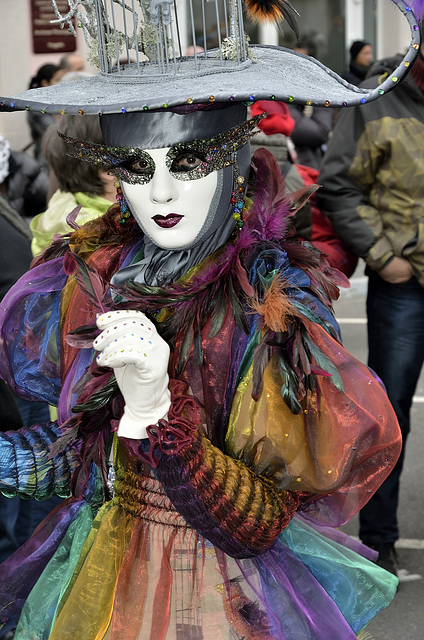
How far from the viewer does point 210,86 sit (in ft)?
6.19

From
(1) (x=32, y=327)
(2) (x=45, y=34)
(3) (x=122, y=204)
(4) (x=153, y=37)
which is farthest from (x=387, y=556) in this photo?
(2) (x=45, y=34)

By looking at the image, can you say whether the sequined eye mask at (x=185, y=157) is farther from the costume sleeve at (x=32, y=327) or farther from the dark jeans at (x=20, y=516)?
the dark jeans at (x=20, y=516)

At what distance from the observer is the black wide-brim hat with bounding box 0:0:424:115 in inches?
73.2

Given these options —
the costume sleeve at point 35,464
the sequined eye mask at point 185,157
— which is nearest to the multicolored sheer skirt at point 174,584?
the costume sleeve at point 35,464

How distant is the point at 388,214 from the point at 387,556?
1.35 metres

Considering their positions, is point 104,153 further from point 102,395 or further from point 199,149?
point 102,395

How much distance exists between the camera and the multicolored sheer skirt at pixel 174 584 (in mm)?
2082

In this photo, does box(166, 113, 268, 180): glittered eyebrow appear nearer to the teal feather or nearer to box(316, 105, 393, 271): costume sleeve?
the teal feather

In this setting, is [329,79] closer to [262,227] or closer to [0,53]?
[262,227]

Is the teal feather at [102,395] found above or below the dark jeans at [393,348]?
above

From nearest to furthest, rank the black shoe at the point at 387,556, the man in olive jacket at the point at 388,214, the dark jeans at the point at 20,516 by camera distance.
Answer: the dark jeans at the point at 20,516 < the man in olive jacket at the point at 388,214 < the black shoe at the point at 387,556

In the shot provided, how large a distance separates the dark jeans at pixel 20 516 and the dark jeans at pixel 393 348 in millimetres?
1256

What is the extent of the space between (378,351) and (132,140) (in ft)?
6.22

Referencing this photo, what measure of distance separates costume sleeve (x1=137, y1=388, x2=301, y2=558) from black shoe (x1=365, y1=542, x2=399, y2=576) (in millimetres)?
1935
